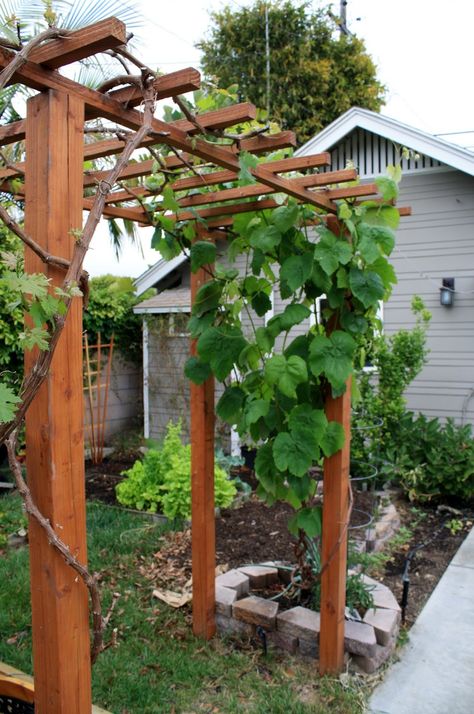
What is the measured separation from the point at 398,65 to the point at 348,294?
1950cm

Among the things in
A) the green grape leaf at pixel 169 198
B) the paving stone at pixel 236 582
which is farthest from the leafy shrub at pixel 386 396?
the green grape leaf at pixel 169 198

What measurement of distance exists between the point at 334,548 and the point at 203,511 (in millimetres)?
750

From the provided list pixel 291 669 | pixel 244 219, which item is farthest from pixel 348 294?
pixel 291 669

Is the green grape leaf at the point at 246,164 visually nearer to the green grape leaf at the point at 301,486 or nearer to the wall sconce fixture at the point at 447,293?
the green grape leaf at the point at 301,486

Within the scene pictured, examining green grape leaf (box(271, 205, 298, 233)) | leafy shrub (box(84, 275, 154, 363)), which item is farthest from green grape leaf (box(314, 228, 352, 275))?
leafy shrub (box(84, 275, 154, 363))

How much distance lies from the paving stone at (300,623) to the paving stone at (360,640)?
0.16 m

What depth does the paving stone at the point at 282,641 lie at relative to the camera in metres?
3.10

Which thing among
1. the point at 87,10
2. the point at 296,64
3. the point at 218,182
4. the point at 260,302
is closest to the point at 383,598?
the point at 260,302

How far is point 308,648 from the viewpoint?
305 centimetres

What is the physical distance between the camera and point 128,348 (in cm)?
926

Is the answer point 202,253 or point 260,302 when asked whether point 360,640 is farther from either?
point 202,253

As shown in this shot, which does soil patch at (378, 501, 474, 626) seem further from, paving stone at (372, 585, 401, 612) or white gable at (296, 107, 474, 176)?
white gable at (296, 107, 474, 176)

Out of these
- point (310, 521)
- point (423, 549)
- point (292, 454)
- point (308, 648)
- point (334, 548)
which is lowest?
point (423, 549)

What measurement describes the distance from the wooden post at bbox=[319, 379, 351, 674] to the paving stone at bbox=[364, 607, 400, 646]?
0.27 m
